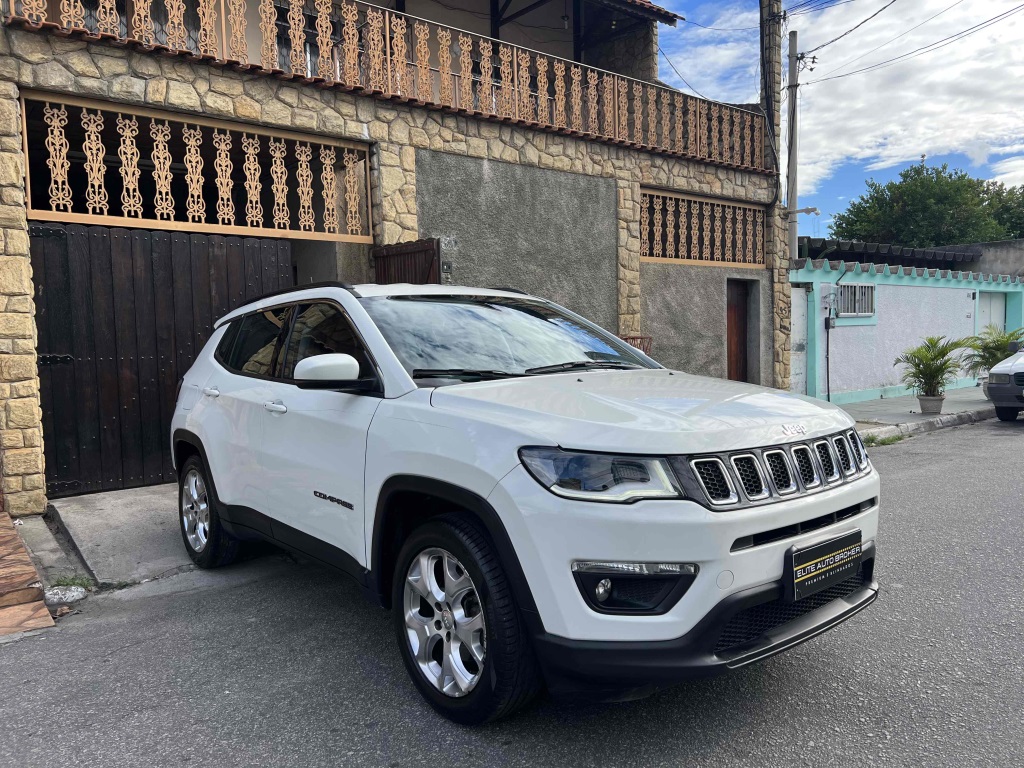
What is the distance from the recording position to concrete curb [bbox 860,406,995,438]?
11.2 m

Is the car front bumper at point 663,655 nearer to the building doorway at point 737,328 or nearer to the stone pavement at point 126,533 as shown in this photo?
the stone pavement at point 126,533

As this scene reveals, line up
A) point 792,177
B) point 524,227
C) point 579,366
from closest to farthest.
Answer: point 579,366 < point 524,227 < point 792,177

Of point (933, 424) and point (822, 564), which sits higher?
point (822, 564)

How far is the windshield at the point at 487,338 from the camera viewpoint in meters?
3.52

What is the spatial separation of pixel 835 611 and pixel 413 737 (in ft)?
5.40

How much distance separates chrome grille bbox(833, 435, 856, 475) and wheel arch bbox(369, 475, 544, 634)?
4.60 ft

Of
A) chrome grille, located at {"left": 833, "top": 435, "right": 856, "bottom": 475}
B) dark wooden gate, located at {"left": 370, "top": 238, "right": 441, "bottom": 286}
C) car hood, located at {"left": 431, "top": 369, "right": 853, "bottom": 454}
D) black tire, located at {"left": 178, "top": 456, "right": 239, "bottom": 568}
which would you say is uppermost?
dark wooden gate, located at {"left": 370, "top": 238, "right": 441, "bottom": 286}

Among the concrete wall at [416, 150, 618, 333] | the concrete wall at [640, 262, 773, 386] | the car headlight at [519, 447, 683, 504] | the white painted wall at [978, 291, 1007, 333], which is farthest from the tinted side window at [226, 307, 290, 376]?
the white painted wall at [978, 291, 1007, 333]

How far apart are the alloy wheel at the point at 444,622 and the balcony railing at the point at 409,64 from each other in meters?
6.13

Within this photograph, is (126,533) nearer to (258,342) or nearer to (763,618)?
(258,342)

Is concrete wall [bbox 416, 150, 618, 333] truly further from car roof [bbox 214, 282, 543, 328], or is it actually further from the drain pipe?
the drain pipe

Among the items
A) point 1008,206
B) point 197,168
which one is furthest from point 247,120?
point 1008,206

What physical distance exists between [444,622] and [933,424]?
11483 mm

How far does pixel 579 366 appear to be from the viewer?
377 centimetres
